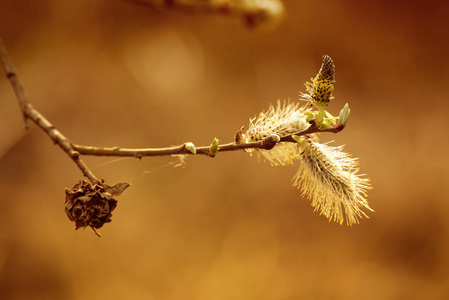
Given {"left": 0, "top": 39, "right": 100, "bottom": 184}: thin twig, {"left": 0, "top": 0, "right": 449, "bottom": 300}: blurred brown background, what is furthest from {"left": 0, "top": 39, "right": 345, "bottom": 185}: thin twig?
{"left": 0, "top": 0, "right": 449, "bottom": 300}: blurred brown background

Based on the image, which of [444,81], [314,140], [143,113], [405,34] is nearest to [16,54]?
[143,113]

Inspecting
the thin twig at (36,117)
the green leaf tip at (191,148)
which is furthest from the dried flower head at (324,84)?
the thin twig at (36,117)

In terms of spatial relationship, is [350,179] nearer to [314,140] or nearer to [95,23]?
[314,140]

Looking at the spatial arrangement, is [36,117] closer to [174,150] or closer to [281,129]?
[174,150]

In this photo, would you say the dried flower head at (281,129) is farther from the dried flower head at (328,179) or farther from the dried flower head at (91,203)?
the dried flower head at (91,203)

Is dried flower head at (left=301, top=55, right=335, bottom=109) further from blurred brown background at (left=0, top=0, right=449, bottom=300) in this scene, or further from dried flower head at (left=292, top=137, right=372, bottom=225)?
blurred brown background at (left=0, top=0, right=449, bottom=300)

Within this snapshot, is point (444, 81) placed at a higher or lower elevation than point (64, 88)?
higher
